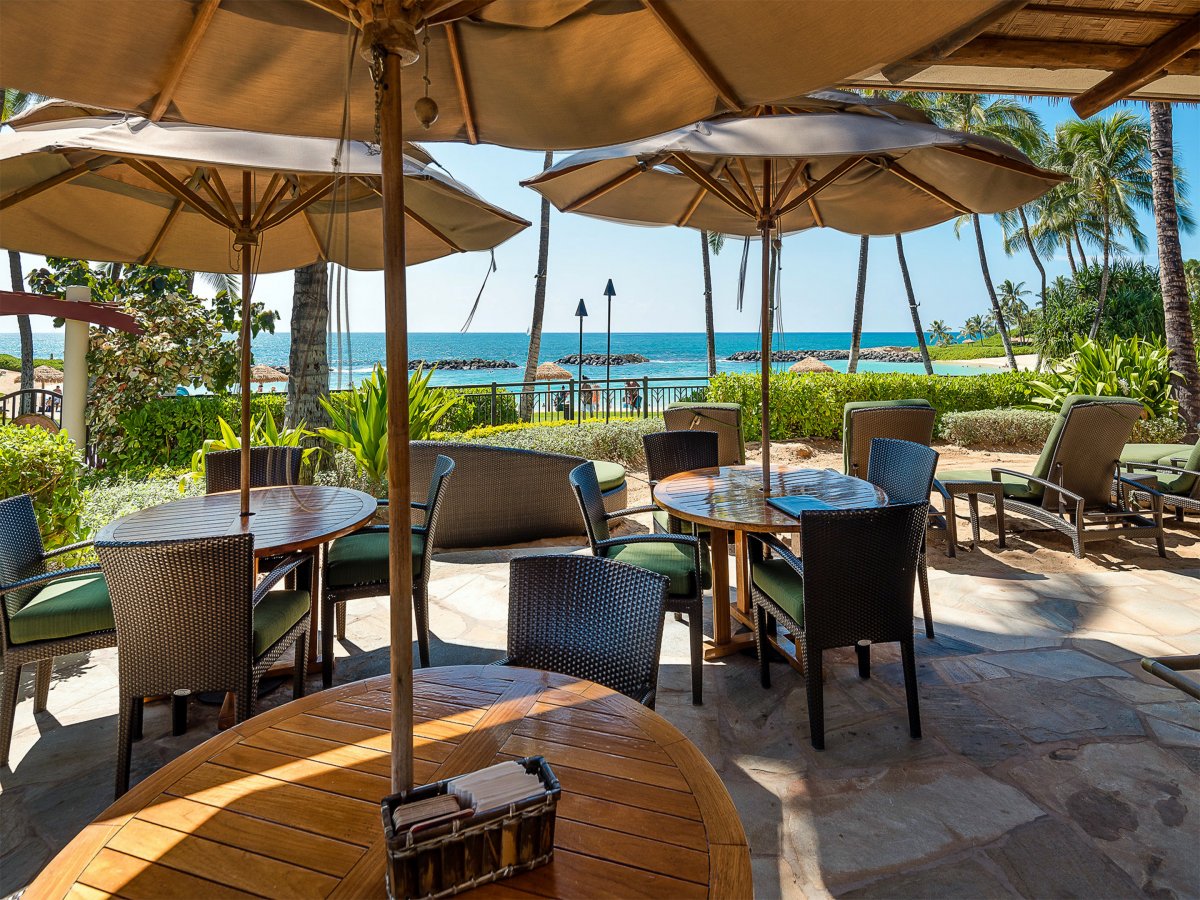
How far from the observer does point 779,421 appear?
10.2 m

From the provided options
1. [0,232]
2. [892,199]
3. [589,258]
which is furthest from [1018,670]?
[589,258]

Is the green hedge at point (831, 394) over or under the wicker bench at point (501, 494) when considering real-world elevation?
over

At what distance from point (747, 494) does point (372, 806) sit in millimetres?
2552

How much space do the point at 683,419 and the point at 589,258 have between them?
69.4 metres

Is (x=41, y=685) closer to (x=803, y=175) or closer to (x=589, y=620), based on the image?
(x=589, y=620)

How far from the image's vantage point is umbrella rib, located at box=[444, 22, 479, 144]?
1.86 metres

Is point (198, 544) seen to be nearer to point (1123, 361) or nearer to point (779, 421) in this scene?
point (779, 421)

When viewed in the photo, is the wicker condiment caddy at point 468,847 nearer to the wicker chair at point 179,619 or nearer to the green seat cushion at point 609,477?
the wicker chair at point 179,619

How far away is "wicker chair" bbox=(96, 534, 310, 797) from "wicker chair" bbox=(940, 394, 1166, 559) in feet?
15.9

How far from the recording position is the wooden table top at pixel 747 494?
284 centimetres

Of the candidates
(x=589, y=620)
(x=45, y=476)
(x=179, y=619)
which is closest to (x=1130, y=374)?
(x=589, y=620)

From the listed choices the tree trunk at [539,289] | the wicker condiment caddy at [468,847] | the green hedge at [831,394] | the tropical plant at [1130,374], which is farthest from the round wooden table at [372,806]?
the tree trunk at [539,289]

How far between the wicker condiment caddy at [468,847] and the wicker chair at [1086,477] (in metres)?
4.81

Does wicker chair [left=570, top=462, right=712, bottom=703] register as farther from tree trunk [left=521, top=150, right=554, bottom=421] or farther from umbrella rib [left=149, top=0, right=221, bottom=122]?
tree trunk [left=521, top=150, right=554, bottom=421]
